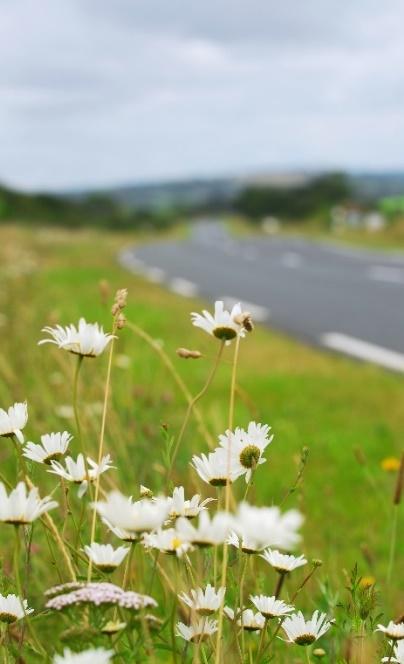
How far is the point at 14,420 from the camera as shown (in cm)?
123

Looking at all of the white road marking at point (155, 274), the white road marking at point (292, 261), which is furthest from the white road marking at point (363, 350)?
the white road marking at point (292, 261)

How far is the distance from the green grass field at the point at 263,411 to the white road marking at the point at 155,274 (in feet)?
25.1

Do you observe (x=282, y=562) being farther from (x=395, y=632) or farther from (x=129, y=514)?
(x=129, y=514)

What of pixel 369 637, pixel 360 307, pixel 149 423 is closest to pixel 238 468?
pixel 369 637

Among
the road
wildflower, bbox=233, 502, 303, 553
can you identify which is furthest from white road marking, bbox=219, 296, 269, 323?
wildflower, bbox=233, 502, 303, 553

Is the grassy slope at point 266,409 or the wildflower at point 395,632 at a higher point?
the grassy slope at point 266,409

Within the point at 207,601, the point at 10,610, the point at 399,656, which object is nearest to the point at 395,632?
the point at 399,656

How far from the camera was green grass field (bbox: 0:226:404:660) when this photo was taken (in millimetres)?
3158

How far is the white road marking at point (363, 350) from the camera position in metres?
8.37

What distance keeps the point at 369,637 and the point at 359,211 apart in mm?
62569

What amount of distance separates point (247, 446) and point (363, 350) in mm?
7921

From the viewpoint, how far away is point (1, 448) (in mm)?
4492

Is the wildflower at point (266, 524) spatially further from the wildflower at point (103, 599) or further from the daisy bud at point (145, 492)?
the daisy bud at point (145, 492)

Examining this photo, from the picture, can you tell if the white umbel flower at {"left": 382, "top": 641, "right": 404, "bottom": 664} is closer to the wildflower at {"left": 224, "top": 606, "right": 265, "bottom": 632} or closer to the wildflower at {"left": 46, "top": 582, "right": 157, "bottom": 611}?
the wildflower at {"left": 224, "top": 606, "right": 265, "bottom": 632}
